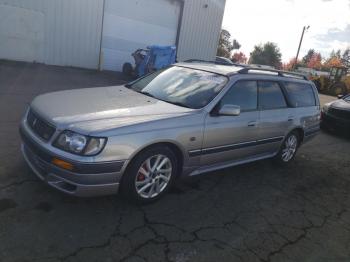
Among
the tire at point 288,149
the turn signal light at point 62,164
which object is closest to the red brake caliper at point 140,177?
the turn signal light at point 62,164

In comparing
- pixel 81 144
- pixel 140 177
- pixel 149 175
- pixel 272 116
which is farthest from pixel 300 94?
pixel 81 144

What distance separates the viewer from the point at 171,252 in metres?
2.88

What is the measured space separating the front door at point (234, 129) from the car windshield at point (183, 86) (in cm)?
21

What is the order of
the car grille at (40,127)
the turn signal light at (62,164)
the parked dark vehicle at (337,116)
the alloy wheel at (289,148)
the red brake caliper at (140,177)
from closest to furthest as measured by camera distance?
the turn signal light at (62,164) < the car grille at (40,127) < the red brake caliper at (140,177) < the alloy wheel at (289,148) < the parked dark vehicle at (337,116)

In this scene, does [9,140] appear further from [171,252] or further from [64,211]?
[171,252]

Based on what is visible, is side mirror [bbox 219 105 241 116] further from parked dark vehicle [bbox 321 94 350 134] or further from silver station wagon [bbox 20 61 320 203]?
parked dark vehicle [bbox 321 94 350 134]

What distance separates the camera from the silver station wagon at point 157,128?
3.05 m

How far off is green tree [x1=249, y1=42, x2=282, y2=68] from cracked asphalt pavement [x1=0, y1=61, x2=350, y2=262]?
63.4m

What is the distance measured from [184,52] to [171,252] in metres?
16.9

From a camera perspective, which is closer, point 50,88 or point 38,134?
point 38,134

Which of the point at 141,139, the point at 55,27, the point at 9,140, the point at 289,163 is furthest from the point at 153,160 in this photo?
the point at 55,27

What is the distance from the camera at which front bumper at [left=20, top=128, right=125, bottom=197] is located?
3.00 m

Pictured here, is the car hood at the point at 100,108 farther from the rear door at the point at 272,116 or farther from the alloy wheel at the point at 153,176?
the rear door at the point at 272,116

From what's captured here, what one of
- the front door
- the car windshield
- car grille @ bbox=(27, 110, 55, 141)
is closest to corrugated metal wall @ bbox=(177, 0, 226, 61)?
the car windshield
